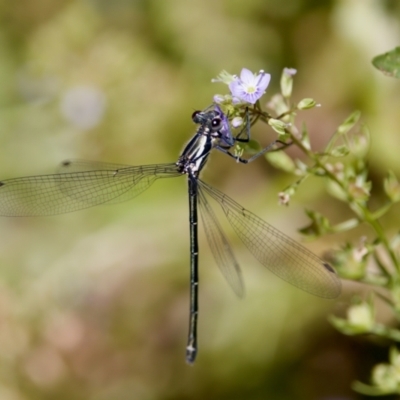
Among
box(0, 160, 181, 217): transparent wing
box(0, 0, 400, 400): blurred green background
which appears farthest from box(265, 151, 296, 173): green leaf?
box(0, 0, 400, 400): blurred green background

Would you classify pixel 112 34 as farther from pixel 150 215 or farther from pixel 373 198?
pixel 373 198

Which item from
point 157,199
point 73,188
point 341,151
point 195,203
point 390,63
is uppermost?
point 157,199

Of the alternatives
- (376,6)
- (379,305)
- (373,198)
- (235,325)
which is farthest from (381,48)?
(235,325)

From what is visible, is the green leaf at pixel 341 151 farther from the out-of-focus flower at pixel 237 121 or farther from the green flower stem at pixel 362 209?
the out-of-focus flower at pixel 237 121

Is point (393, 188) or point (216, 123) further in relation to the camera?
point (216, 123)

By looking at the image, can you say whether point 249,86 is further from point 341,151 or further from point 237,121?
point 341,151

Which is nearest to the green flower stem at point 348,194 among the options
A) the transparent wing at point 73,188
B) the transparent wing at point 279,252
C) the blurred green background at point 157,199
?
the transparent wing at point 279,252

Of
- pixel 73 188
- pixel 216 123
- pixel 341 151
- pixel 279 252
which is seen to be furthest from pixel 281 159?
pixel 73 188

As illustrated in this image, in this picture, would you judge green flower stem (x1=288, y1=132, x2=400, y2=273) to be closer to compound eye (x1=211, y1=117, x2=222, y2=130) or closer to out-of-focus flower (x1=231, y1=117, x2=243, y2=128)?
out-of-focus flower (x1=231, y1=117, x2=243, y2=128)
